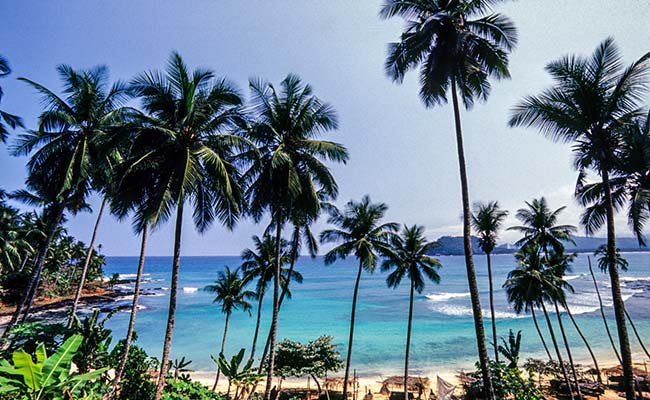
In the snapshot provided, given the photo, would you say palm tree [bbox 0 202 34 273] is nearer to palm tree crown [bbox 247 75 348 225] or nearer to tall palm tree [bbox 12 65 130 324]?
tall palm tree [bbox 12 65 130 324]

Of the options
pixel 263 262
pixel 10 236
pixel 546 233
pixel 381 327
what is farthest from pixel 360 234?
pixel 10 236

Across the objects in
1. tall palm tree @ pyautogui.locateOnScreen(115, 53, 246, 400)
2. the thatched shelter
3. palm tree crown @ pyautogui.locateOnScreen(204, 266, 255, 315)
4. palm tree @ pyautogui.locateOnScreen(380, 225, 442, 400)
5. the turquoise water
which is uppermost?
tall palm tree @ pyautogui.locateOnScreen(115, 53, 246, 400)

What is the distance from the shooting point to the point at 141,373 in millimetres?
12281

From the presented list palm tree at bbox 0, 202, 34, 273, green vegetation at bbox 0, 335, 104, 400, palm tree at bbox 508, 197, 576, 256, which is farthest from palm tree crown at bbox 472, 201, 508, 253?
palm tree at bbox 0, 202, 34, 273

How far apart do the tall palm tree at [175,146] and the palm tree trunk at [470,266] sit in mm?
6866

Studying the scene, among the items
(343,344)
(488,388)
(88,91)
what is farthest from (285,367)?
(343,344)

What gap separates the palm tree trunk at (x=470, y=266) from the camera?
768 cm

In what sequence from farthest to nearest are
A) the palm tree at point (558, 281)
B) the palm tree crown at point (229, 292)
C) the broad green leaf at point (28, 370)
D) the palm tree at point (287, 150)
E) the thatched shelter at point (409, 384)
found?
the palm tree crown at point (229, 292) → the thatched shelter at point (409, 384) → the palm tree at point (558, 281) → the palm tree at point (287, 150) → the broad green leaf at point (28, 370)

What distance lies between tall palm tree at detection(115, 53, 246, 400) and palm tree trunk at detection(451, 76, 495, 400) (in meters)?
6.87

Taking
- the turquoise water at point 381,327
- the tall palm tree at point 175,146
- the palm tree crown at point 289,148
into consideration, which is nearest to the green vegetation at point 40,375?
the tall palm tree at point 175,146

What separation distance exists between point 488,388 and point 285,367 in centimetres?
923

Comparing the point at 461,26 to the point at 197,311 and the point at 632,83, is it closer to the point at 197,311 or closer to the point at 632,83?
the point at 632,83

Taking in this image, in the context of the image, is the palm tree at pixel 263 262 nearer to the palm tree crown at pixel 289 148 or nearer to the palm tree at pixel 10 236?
the palm tree crown at pixel 289 148

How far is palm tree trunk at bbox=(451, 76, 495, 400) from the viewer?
25.2 feet
